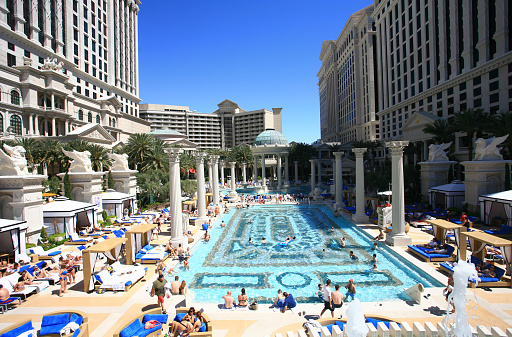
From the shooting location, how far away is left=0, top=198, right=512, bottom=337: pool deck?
9.37 m

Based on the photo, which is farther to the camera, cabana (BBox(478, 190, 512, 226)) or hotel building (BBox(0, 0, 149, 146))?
hotel building (BBox(0, 0, 149, 146))

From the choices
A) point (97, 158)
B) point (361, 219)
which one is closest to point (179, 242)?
point (361, 219)

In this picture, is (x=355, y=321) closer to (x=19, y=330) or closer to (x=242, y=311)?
(x=242, y=311)

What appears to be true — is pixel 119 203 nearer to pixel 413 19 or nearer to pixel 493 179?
pixel 493 179

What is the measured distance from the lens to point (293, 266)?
15680mm

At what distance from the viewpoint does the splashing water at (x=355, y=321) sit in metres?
6.85

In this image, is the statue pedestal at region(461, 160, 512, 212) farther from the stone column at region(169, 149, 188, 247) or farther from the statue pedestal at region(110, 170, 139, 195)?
the statue pedestal at region(110, 170, 139, 195)

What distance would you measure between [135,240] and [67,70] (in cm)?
5427

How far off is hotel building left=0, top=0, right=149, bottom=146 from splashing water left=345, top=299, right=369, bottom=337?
49.6 m

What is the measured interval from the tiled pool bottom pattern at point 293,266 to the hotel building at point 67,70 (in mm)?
38652

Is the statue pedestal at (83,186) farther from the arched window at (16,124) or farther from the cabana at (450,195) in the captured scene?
the cabana at (450,195)

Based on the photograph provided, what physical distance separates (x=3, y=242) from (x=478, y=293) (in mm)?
24730

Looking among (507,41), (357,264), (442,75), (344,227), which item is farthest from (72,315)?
(442,75)

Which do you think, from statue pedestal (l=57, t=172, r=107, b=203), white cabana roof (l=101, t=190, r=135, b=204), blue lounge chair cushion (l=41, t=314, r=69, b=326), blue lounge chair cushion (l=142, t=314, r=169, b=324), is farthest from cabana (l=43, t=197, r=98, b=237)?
blue lounge chair cushion (l=142, t=314, r=169, b=324)
